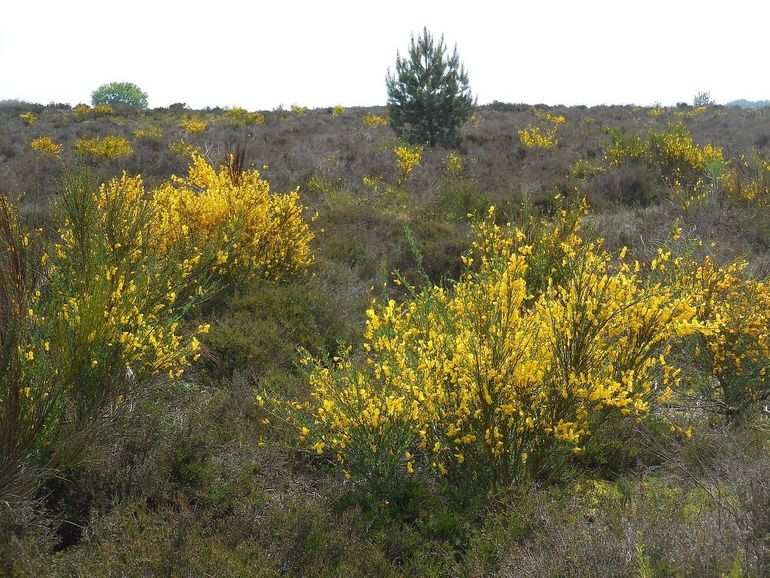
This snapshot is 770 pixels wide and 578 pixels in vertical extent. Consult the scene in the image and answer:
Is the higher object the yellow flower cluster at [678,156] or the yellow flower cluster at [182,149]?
the yellow flower cluster at [182,149]

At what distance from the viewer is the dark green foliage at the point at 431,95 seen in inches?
596

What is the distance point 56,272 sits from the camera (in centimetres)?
351

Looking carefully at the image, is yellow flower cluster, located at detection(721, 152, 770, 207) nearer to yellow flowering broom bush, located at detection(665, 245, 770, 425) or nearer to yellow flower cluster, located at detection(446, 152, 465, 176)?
yellow flower cluster, located at detection(446, 152, 465, 176)

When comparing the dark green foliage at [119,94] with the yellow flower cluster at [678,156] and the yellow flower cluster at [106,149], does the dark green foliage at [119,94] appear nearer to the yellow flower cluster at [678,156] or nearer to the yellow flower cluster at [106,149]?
the yellow flower cluster at [106,149]

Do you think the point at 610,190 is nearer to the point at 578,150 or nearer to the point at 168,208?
the point at 578,150

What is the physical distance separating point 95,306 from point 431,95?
13.9 meters

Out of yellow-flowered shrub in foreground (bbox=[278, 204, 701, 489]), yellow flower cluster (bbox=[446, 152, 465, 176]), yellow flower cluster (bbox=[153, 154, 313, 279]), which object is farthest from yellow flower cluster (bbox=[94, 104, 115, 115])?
yellow-flowered shrub in foreground (bbox=[278, 204, 701, 489])

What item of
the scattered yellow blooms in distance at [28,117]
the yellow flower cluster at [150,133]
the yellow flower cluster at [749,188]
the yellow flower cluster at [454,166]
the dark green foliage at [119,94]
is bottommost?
the yellow flower cluster at [749,188]

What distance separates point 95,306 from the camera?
105 inches

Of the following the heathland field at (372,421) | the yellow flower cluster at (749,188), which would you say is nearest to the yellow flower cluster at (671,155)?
the yellow flower cluster at (749,188)

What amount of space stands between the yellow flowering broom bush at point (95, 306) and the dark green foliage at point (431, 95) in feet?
36.3

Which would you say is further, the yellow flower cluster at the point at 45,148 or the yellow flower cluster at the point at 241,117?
the yellow flower cluster at the point at 241,117

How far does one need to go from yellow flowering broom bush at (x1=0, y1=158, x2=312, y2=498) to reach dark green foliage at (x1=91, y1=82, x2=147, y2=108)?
Answer: 52.0 meters

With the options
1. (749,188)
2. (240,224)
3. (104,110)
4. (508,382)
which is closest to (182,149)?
(240,224)
